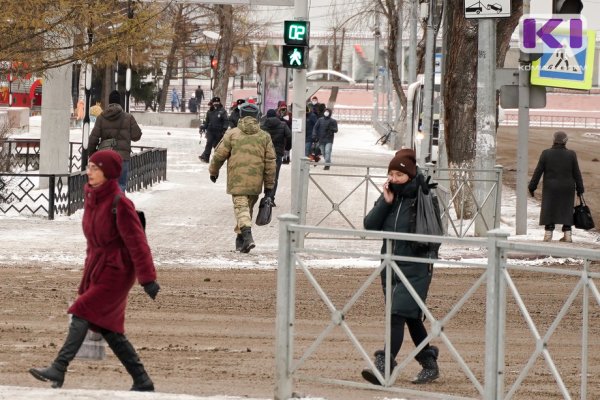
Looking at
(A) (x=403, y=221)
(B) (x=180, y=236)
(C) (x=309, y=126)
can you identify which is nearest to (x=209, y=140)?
(C) (x=309, y=126)

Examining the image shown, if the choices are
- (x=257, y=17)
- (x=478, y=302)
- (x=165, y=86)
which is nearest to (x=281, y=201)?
(x=478, y=302)

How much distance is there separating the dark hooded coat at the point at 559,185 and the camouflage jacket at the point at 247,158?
4.25 m

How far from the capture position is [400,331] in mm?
8719

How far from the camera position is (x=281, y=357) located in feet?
26.6

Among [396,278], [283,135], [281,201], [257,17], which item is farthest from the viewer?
[257,17]

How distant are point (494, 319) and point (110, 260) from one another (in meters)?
2.25

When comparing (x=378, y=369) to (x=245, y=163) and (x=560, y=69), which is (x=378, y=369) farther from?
(x=560, y=69)

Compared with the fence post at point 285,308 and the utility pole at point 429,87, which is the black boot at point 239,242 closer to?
the fence post at point 285,308

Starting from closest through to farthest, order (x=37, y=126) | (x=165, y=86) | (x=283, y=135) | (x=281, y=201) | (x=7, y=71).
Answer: (x=7, y=71)
(x=283, y=135)
(x=281, y=201)
(x=37, y=126)
(x=165, y=86)

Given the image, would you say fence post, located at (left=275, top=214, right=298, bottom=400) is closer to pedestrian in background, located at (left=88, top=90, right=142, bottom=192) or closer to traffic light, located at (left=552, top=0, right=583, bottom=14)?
traffic light, located at (left=552, top=0, right=583, bottom=14)

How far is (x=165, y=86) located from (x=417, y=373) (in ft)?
196

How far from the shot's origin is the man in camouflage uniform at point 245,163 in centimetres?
1653

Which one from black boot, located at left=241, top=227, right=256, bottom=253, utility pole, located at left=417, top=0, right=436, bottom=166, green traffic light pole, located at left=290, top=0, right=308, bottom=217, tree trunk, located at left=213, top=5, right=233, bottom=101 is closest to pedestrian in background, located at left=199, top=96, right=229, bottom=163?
utility pole, located at left=417, top=0, right=436, bottom=166

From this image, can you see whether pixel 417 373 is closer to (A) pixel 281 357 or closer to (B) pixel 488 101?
(A) pixel 281 357
